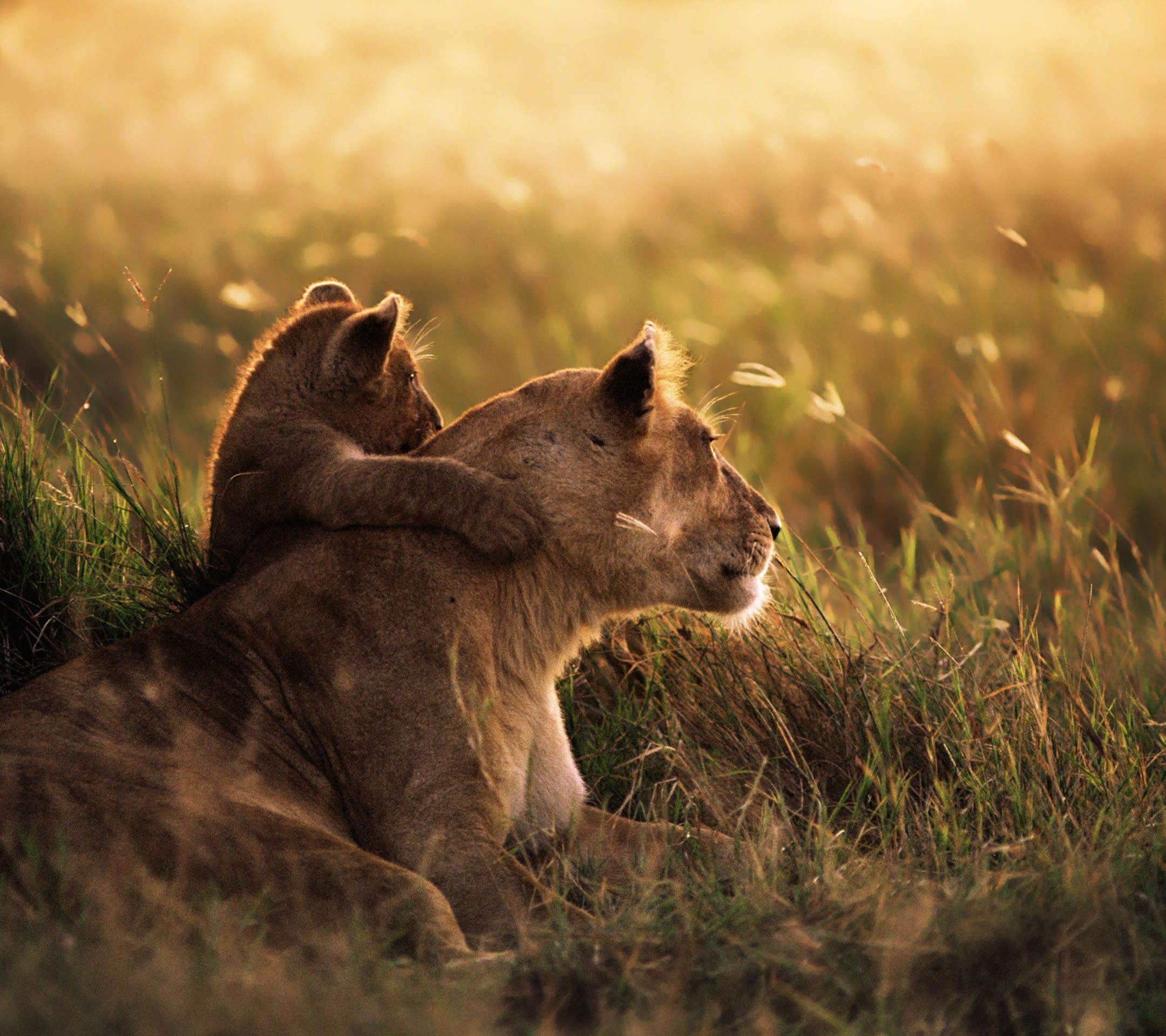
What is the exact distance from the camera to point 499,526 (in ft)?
12.6

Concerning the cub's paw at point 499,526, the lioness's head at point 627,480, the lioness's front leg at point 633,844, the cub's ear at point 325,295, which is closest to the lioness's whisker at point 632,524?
the lioness's head at point 627,480

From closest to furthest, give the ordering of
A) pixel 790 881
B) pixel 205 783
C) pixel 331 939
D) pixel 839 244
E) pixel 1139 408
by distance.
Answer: pixel 331 939 < pixel 205 783 < pixel 790 881 < pixel 1139 408 < pixel 839 244

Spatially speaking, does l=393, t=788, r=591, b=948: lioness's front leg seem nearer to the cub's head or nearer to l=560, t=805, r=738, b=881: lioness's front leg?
l=560, t=805, r=738, b=881: lioness's front leg

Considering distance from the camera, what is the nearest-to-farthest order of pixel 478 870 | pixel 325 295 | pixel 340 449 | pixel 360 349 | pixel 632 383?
pixel 478 870 < pixel 632 383 < pixel 340 449 < pixel 360 349 < pixel 325 295

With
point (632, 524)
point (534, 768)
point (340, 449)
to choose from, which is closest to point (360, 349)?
point (340, 449)

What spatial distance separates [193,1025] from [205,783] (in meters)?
1.02

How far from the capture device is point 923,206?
1295cm

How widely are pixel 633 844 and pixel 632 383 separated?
1.23 metres

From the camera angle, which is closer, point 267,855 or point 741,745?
point 267,855

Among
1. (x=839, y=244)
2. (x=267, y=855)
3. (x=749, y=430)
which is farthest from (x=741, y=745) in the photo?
(x=839, y=244)

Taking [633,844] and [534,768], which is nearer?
[534,768]

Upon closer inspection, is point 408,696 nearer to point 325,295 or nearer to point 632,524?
point 632,524

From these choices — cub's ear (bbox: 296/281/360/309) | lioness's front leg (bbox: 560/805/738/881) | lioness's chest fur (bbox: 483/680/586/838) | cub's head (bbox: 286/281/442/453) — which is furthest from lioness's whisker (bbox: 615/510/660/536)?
cub's ear (bbox: 296/281/360/309)

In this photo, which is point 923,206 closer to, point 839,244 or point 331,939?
point 839,244
